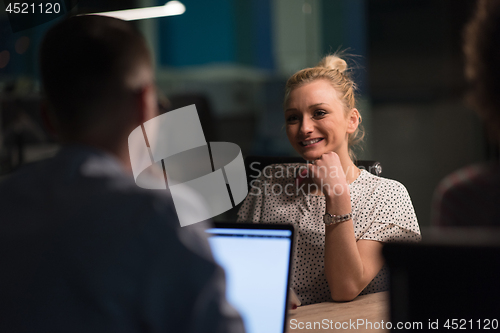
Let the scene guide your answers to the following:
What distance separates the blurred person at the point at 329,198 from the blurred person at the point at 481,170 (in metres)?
0.46

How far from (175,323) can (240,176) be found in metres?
0.98

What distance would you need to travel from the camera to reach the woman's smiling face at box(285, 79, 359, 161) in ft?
4.07

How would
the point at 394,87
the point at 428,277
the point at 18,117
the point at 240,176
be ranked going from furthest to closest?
1. the point at 394,87
2. the point at 18,117
3. the point at 240,176
4. the point at 428,277

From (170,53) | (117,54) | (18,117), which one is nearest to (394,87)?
(170,53)

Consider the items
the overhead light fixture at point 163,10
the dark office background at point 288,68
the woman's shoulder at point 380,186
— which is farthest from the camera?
the overhead light fixture at point 163,10

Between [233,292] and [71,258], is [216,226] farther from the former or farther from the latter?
[71,258]

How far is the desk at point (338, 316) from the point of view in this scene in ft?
2.79

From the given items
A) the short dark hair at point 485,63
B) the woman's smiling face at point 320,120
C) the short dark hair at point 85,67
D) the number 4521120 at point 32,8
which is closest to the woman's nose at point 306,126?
the woman's smiling face at point 320,120

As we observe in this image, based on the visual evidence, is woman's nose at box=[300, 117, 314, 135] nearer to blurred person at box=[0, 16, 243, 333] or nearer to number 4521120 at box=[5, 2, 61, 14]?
blurred person at box=[0, 16, 243, 333]

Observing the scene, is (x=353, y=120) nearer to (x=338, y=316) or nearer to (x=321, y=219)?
(x=321, y=219)

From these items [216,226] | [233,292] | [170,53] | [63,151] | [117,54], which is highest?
[170,53]

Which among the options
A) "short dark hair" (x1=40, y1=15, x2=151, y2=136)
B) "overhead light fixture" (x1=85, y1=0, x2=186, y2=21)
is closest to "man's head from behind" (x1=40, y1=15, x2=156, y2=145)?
"short dark hair" (x1=40, y1=15, x2=151, y2=136)

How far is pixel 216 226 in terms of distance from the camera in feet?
2.50

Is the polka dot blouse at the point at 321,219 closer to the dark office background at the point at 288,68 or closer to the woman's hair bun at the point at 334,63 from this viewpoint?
the woman's hair bun at the point at 334,63
